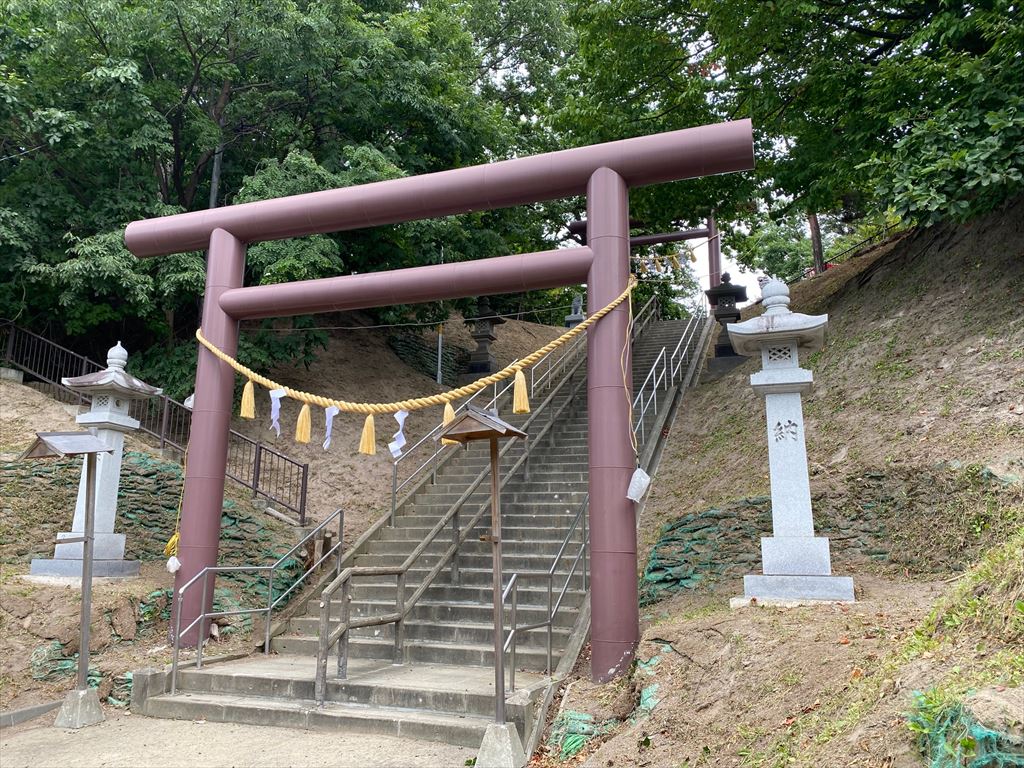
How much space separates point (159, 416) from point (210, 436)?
599 cm

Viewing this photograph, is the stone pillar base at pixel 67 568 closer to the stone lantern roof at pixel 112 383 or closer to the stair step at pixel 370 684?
the stone lantern roof at pixel 112 383

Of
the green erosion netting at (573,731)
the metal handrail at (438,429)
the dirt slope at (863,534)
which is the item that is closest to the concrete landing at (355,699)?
the green erosion netting at (573,731)

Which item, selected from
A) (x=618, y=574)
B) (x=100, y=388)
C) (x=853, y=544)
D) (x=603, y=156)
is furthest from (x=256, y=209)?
(x=853, y=544)

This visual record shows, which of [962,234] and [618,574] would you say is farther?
[962,234]

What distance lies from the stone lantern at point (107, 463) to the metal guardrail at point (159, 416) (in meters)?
2.93

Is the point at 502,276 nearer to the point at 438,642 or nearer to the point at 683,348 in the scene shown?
the point at 438,642

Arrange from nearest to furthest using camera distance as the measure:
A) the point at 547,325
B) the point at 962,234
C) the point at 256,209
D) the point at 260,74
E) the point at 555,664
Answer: the point at 555,664 < the point at 256,209 < the point at 962,234 < the point at 260,74 < the point at 547,325

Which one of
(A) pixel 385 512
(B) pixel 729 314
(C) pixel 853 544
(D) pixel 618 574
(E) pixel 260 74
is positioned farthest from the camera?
(B) pixel 729 314

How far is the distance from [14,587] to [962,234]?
1406cm

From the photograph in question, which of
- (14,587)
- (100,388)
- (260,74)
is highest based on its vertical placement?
(260,74)

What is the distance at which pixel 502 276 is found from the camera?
7.78 meters

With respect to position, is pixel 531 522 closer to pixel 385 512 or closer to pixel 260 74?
pixel 385 512

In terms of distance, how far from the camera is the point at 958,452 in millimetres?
7906

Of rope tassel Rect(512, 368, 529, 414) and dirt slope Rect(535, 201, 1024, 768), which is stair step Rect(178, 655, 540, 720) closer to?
dirt slope Rect(535, 201, 1024, 768)
